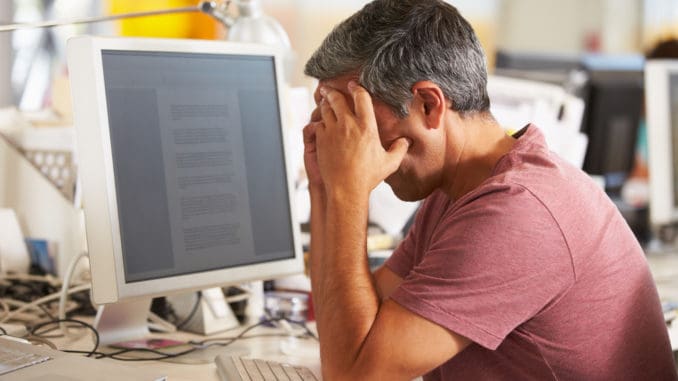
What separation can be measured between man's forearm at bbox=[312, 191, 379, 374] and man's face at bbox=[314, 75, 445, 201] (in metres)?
0.10

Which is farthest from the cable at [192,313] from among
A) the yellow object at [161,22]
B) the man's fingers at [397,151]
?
the yellow object at [161,22]

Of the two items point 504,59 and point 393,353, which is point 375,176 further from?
point 504,59

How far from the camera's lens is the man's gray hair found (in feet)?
3.89

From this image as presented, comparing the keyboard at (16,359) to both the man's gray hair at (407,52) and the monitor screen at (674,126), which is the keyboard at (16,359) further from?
the monitor screen at (674,126)

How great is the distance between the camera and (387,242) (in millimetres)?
1948

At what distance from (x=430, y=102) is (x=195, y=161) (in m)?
0.39

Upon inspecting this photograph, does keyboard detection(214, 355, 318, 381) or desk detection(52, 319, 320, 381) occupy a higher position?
keyboard detection(214, 355, 318, 381)

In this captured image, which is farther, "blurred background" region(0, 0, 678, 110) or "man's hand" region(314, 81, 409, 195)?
"blurred background" region(0, 0, 678, 110)

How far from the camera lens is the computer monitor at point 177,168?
4.12 ft

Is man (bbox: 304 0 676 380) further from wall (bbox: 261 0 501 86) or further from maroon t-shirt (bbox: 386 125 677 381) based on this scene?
wall (bbox: 261 0 501 86)

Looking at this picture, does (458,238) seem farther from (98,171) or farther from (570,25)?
(570,25)

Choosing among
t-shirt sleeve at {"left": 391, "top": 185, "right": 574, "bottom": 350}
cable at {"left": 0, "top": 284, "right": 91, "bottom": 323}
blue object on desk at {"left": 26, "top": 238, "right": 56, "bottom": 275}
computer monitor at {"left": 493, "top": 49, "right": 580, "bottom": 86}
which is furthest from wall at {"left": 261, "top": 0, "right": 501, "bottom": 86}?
t-shirt sleeve at {"left": 391, "top": 185, "right": 574, "bottom": 350}

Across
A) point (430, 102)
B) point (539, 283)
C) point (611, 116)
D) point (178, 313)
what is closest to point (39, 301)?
point (178, 313)

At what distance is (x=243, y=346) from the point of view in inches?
56.9
